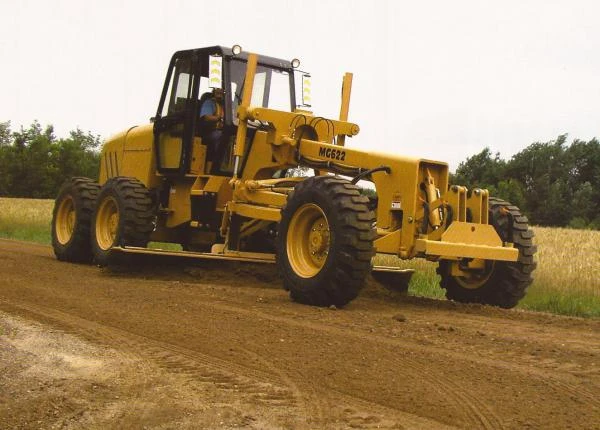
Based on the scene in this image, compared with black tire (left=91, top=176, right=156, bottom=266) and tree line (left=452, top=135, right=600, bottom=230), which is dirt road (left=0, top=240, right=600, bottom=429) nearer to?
black tire (left=91, top=176, right=156, bottom=266)

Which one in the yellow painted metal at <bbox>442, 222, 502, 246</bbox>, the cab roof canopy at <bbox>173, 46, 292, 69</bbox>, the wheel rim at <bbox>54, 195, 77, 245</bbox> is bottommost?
the wheel rim at <bbox>54, 195, 77, 245</bbox>

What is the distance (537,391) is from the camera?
5.26 metres

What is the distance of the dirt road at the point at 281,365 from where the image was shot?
470 cm

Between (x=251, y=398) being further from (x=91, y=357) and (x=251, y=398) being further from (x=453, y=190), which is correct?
(x=453, y=190)

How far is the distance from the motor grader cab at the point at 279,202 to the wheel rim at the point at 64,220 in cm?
→ 2

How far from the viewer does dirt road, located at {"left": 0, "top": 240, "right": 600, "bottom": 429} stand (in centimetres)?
470

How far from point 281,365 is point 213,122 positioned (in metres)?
7.04

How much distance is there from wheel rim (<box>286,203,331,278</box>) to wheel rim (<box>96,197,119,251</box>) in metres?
4.29

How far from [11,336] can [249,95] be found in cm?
567

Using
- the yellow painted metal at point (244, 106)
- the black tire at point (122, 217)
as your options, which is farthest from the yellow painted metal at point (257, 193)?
the black tire at point (122, 217)

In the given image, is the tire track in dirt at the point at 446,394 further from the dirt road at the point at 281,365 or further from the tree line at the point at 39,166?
the tree line at the point at 39,166

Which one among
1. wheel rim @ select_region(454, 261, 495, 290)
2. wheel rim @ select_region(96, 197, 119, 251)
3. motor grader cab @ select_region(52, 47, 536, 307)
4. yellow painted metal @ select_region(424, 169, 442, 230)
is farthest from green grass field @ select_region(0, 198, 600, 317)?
wheel rim @ select_region(96, 197, 119, 251)

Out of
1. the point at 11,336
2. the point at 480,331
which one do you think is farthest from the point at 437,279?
the point at 11,336

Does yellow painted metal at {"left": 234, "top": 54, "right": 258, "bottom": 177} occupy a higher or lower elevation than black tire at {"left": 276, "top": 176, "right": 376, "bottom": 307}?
higher
